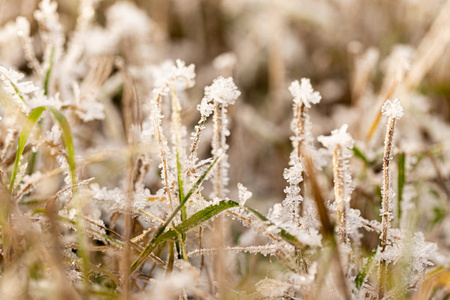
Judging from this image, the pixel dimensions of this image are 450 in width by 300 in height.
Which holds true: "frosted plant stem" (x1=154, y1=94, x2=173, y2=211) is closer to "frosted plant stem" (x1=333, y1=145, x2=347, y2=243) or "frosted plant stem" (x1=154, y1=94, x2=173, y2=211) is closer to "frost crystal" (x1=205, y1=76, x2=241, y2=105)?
"frost crystal" (x1=205, y1=76, x2=241, y2=105)

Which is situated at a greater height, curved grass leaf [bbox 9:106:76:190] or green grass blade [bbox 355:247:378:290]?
curved grass leaf [bbox 9:106:76:190]

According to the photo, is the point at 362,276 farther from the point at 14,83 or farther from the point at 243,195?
the point at 14,83

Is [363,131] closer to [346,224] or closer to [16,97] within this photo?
[346,224]

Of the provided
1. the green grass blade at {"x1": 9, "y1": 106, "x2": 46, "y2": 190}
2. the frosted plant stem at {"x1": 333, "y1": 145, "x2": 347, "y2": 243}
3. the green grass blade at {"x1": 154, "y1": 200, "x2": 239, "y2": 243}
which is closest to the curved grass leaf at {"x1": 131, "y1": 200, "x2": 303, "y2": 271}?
the green grass blade at {"x1": 154, "y1": 200, "x2": 239, "y2": 243}

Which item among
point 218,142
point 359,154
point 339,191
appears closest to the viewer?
point 339,191

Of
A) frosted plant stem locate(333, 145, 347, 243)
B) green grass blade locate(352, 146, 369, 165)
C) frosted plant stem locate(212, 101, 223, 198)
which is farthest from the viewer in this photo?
green grass blade locate(352, 146, 369, 165)

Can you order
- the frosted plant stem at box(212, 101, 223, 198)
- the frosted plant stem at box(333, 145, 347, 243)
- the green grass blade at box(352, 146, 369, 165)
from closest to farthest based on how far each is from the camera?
1. the frosted plant stem at box(333, 145, 347, 243)
2. the frosted plant stem at box(212, 101, 223, 198)
3. the green grass blade at box(352, 146, 369, 165)

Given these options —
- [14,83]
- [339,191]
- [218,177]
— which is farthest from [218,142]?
[14,83]

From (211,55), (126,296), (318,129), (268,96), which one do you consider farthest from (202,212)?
(211,55)

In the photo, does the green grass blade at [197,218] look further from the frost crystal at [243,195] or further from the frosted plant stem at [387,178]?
the frosted plant stem at [387,178]

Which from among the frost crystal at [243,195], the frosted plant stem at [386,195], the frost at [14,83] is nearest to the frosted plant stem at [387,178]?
the frosted plant stem at [386,195]

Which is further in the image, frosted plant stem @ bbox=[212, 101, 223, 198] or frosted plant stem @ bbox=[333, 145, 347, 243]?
frosted plant stem @ bbox=[212, 101, 223, 198]
